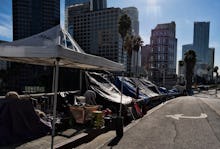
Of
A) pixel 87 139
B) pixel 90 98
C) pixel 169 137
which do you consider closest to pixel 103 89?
pixel 90 98

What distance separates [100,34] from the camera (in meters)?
90.2

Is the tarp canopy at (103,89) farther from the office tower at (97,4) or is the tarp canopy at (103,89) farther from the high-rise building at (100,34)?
the office tower at (97,4)

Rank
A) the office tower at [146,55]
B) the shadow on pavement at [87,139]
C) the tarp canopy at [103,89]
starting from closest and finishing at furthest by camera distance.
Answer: the shadow on pavement at [87,139] → the tarp canopy at [103,89] → the office tower at [146,55]

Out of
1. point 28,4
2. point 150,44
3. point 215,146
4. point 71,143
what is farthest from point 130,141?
point 150,44

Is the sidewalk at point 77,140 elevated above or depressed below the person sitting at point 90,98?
below

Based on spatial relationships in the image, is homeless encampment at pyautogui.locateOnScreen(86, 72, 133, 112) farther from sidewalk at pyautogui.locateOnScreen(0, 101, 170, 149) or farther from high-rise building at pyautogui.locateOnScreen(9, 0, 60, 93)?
high-rise building at pyautogui.locateOnScreen(9, 0, 60, 93)

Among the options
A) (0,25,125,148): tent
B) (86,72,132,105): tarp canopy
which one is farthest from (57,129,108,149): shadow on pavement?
(86,72,132,105): tarp canopy

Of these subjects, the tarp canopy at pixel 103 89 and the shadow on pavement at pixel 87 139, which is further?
the tarp canopy at pixel 103 89

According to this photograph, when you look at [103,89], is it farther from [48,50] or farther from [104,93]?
[48,50]

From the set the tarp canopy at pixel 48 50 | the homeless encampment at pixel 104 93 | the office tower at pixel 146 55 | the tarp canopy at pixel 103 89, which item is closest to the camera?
the tarp canopy at pixel 48 50

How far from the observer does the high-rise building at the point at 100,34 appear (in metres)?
86.2

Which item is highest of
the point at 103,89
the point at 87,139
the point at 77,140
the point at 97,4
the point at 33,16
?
the point at 97,4

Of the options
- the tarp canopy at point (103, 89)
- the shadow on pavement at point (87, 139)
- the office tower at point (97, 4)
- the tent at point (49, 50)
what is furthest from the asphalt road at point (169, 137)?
the office tower at point (97, 4)

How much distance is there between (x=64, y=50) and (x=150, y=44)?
126180mm
